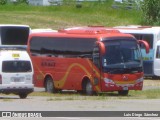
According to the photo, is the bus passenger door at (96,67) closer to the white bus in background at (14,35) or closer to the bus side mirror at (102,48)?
the bus side mirror at (102,48)

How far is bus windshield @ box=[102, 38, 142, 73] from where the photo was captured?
3728 centimetres

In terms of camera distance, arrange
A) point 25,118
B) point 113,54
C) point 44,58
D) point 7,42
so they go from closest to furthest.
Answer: point 25,118, point 113,54, point 44,58, point 7,42

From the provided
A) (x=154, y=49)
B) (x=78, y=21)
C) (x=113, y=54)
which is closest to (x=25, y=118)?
(x=113, y=54)

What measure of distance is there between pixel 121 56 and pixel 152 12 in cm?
3331

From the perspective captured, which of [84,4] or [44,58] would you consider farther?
[84,4]

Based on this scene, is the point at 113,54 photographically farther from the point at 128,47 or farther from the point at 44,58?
the point at 44,58

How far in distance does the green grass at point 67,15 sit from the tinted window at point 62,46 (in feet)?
91.3

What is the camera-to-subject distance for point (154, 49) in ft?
168

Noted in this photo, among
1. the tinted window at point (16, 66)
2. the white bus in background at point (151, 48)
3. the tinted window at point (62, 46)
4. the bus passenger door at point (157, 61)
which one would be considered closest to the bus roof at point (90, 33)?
the tinted window at point (62, 46)

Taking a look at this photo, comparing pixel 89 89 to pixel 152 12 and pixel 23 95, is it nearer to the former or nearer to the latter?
pixel 23 95

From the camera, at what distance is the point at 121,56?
37.7m

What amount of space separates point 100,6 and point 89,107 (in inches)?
2271

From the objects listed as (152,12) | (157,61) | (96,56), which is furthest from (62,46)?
(152,12)

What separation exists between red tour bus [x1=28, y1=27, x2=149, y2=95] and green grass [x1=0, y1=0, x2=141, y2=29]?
29.5m
